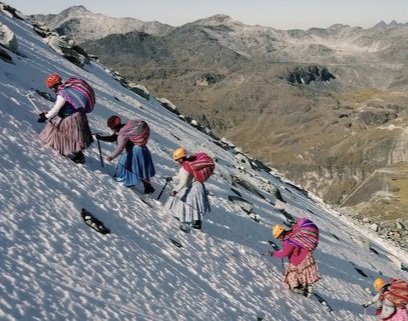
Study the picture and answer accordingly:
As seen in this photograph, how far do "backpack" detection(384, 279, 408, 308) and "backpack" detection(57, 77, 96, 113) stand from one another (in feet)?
36.2

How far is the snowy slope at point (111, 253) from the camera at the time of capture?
34.8 ft

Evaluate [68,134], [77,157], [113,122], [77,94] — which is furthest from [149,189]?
[77,94]

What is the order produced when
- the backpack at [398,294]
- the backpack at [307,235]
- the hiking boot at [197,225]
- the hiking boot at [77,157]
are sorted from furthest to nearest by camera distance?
the backpack at [307,235] < the hiking boot at [197,225] < the backpack at [398,294] < the hiking boot at [77,157]

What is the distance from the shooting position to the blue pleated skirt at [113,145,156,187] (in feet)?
58.0

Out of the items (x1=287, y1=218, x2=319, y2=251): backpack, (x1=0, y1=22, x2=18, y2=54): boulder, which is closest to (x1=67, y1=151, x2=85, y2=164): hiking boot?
(x1=287, y1=218, x2=319, y2=251): backpack

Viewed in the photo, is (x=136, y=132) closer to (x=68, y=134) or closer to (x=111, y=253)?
(x=68, y=134)

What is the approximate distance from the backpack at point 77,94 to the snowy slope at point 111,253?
1.74 metres

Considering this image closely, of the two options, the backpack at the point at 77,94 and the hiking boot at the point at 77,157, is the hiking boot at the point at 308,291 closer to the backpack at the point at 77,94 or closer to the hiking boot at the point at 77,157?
the hiking boot at the point at 77,157

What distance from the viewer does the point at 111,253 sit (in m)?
13.2

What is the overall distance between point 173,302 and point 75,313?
3249mm

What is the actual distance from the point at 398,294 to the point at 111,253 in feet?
31.3

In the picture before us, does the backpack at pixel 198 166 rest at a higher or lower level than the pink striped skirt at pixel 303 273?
higher

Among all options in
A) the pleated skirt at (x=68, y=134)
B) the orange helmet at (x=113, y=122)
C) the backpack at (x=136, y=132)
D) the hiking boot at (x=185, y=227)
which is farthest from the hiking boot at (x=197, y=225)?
the pleated skirt at (x=68, y=134)

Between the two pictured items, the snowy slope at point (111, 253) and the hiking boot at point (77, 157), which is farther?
the hiking boot at point (77, 157)
